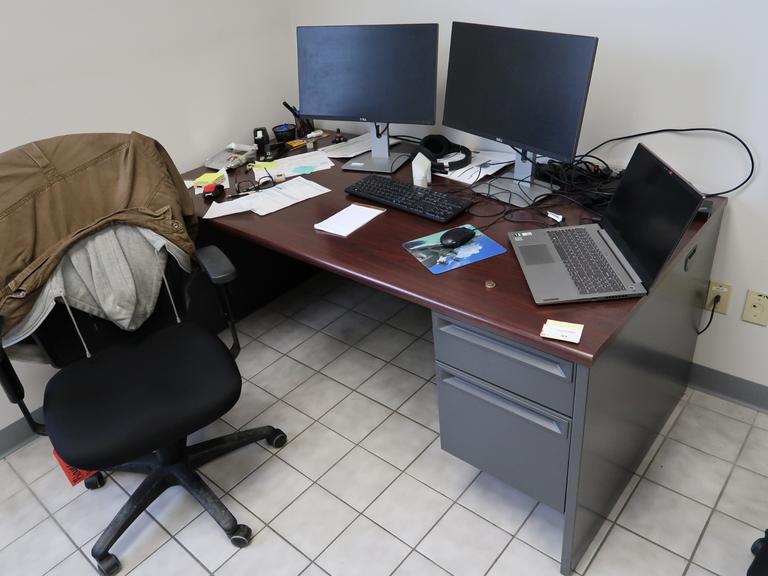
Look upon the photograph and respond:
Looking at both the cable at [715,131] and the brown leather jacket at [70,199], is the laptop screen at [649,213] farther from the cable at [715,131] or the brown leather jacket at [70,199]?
the brown leather jacket at [70,199]

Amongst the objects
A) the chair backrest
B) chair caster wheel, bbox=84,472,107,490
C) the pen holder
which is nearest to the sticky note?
the chair backrest

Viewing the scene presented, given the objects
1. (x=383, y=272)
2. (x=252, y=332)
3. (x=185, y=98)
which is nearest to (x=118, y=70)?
(x=185, y=98)

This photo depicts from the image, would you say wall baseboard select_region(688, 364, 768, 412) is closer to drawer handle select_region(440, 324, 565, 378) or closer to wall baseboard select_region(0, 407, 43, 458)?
drawer handle select_region(440, 324, 565, 378)

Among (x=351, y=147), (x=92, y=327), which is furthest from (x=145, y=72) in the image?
(x=92, y=327)

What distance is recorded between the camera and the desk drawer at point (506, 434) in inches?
54.6

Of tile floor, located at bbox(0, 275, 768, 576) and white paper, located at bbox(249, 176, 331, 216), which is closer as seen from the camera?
tile floor, located at bbox(0, 275, 768, 576)

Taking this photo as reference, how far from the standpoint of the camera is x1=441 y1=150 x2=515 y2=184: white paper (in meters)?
2.00

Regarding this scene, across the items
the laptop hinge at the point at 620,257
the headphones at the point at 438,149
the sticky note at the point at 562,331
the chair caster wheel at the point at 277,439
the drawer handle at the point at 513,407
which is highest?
the headphones at the point at 438,149

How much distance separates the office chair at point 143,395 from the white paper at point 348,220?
0.32 metres

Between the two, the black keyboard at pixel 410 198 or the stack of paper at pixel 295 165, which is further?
the stack of paper at pixel 295 165

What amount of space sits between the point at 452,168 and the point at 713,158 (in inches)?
32.0

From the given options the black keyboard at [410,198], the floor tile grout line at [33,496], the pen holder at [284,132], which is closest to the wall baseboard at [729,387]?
the black keyboard at [410,198]

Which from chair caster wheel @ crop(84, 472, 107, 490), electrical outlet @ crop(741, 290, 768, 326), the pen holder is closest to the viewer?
electrical outlet @ crop(741, 290, 768, 326)

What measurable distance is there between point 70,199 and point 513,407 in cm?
133
